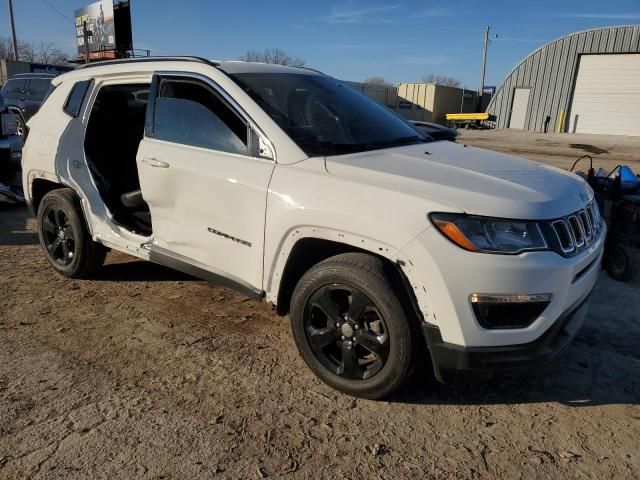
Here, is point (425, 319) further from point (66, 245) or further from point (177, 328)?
point (66, 245)

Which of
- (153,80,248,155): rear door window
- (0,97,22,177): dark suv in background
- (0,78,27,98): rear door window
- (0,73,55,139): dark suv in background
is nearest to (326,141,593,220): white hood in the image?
(153,80,248,155): rear door window

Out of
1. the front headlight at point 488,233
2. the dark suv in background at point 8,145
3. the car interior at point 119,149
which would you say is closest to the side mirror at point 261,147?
the front headlight at point 488,233

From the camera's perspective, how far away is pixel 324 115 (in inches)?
137

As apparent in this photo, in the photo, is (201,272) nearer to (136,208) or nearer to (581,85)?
(136,208)

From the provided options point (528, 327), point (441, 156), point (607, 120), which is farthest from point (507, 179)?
point (607, 120)

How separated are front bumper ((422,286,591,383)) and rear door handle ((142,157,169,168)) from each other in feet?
6.95

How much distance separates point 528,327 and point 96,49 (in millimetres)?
43403

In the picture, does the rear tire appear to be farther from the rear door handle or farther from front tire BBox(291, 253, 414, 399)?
front tire BBox(291, 253, 414, 399)

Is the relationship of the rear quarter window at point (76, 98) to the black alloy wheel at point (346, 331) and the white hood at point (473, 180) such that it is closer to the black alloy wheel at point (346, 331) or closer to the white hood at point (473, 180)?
the white hood at point (473, 180)

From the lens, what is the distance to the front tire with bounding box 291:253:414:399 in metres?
2.56

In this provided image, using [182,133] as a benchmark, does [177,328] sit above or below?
below

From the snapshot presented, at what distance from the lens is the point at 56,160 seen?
4422 millimetres

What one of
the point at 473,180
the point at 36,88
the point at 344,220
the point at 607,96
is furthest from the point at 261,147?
the point at 607,96

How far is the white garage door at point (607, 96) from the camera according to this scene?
84.7 ft
